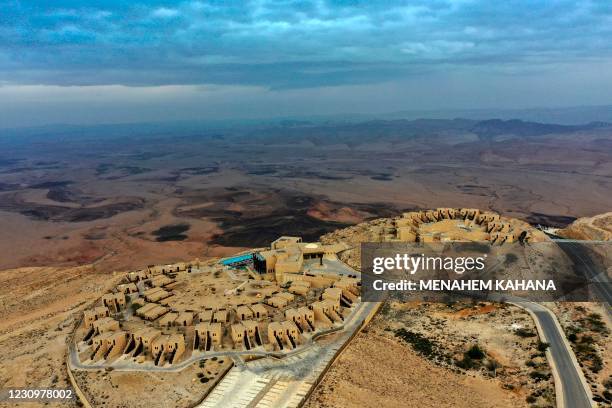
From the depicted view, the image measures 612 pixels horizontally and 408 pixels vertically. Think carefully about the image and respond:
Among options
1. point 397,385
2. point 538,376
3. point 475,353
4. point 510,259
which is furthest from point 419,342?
point 510,259

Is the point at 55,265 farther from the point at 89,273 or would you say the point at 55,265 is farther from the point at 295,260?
the point at 295,260

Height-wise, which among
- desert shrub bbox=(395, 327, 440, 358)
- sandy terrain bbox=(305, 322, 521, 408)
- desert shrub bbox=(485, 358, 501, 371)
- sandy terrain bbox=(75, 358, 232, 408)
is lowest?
sandy terrain bbox=(75, 358, 232, 408)

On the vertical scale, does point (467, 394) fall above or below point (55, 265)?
above

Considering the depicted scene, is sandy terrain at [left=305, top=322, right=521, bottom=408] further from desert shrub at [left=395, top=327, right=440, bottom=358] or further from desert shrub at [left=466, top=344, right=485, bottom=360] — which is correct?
desert shrub at [left=466, top=344, right=485, bottom=360]

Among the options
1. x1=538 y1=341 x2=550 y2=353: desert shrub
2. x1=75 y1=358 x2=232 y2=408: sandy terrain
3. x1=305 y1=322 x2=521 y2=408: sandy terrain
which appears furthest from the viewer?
x1=538 y1=341 x2=550 y2=353: desert shrub

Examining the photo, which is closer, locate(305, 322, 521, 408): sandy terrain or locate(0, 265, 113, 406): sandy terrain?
locate(305, 322, 521, 408): sandy terrain

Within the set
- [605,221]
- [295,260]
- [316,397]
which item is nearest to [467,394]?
[316,397]

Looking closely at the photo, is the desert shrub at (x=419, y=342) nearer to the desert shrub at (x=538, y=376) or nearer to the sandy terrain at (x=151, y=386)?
the desert shrub at (x=538, y=376)

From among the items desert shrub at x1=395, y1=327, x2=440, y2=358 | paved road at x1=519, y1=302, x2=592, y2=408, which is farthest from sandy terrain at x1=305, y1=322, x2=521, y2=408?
paved road at x1=519, y1=302, x2=592, y2=408
